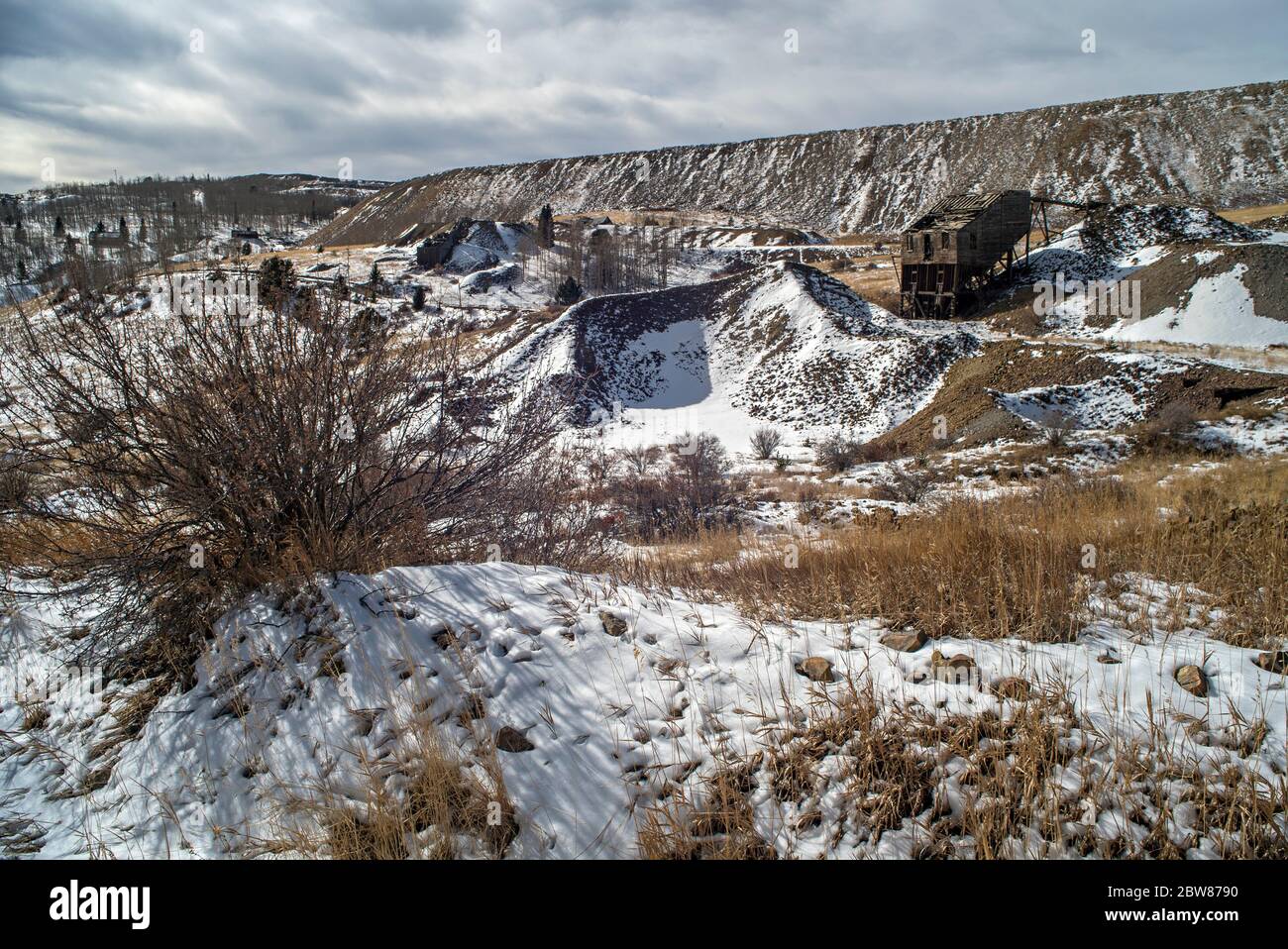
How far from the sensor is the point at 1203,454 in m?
12.5

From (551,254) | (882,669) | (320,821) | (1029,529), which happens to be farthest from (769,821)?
(551,254)

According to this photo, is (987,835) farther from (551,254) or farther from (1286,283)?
(551,254)

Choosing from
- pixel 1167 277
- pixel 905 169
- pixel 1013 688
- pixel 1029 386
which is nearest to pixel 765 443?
pixel 1029 386

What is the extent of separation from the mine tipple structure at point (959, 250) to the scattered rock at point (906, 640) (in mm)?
32545

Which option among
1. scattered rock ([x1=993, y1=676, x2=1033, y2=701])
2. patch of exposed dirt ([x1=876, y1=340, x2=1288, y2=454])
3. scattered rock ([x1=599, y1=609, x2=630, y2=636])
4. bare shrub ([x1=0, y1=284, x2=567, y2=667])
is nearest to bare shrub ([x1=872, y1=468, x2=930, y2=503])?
patch of exposed dirt ([x1=876, y1=340, x2=1288, y2=454])

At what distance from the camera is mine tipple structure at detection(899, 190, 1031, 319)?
30531mm

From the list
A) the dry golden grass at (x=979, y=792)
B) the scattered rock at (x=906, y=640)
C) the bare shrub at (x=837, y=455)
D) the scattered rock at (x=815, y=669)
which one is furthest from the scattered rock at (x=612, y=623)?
the bare shrub at (x=837, y=455)

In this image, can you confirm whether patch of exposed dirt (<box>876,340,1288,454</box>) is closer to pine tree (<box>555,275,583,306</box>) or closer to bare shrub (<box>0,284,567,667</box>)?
bare shrub (<box>0,284,567,667</box>)

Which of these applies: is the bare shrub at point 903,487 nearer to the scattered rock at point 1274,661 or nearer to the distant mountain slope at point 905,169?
the scattered rock at point 1274,661

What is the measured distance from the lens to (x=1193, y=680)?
290cm

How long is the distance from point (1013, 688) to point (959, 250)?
33.1m

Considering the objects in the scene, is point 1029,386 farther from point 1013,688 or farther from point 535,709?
point 535,709

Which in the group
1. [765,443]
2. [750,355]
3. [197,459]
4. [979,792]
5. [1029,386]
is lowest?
[979,792]
